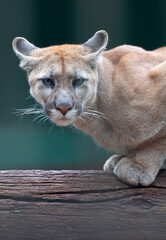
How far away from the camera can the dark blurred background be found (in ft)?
15.1

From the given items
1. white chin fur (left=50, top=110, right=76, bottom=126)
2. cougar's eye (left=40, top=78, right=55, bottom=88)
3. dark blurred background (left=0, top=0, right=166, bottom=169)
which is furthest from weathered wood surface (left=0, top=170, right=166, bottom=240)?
dark blurred background (left=0, top=0, right=166, bottom=169)

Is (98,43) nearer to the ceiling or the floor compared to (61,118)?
nearer to the ceiling

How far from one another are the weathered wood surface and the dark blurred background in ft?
4.66

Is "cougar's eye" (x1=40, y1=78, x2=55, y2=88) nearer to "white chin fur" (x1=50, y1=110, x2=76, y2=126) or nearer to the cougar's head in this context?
the cougar's head

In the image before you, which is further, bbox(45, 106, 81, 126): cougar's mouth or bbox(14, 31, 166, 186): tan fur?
bbox(14, 31, 166, 186): tan fur

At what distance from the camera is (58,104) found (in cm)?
327

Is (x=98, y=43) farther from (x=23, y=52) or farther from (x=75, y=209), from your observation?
(x=75, y=209)

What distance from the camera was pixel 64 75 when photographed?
11.1ft

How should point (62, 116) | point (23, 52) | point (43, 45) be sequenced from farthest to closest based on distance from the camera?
point (43, 45)
point (23, 52)
point (62, 116)

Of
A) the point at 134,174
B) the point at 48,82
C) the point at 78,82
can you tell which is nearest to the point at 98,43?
the point at 78,82

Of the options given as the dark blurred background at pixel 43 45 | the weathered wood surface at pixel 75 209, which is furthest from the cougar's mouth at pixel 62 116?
the dark blurred background at pixel 43 45

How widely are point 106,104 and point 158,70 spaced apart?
44 centimetres

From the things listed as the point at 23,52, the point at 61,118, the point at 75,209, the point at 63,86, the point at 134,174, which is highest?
the point at 23,52

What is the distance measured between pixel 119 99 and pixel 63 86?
0.48 metres
